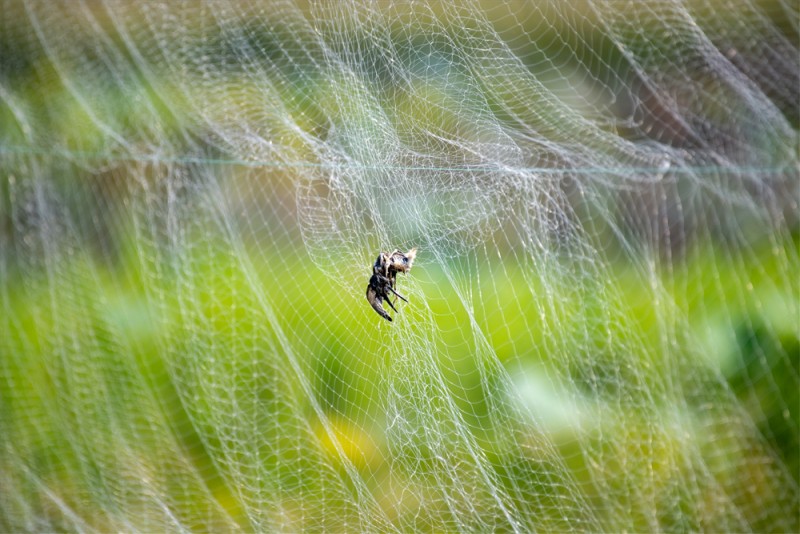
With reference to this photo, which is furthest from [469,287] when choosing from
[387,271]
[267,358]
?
[267,358]

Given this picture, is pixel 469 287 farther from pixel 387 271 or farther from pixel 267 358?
pixel 267 358

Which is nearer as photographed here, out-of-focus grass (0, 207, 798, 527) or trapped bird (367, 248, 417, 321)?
trapped bird (367, 248, 417, 321)

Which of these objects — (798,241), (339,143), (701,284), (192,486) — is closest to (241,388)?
(192,486)

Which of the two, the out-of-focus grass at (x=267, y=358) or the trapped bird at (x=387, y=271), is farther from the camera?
the out-of-focus grass at (x=267, y=358)

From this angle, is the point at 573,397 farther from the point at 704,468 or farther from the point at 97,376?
the point at 97,376
